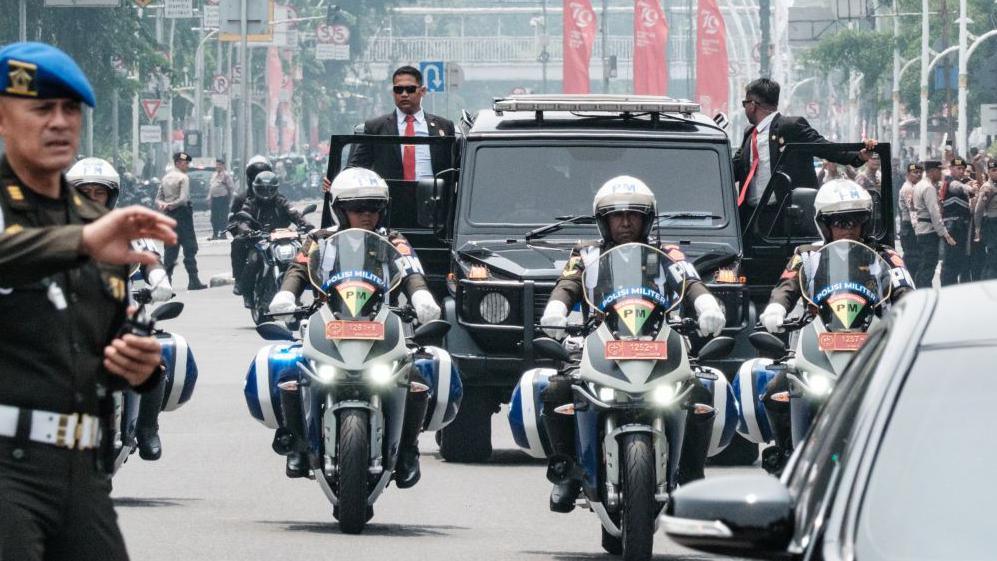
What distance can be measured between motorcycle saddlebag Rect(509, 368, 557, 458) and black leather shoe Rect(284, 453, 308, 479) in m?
1.10

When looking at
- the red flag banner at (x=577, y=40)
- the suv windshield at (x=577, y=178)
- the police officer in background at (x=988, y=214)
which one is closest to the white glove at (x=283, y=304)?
the suv windshield at (x=577, y=178)

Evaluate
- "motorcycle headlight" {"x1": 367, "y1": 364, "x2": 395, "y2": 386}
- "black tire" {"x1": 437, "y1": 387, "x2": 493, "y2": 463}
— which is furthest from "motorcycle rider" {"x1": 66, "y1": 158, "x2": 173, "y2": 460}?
"black tire" {"x1": 437, "y1": 387, "x2": 493, "y2": 463}

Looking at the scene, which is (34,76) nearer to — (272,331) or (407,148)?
(272,331)

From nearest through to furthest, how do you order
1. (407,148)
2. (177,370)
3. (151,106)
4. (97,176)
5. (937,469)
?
(937,469) → (177,370) → (97,176) → (407,148) → (151,106)

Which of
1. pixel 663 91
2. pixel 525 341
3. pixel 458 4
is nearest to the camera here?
pixel 525 341

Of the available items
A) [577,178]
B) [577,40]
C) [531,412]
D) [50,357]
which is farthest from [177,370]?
[577,40]

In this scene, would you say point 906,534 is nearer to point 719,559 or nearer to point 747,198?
point 719,559

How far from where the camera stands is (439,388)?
37.7ft

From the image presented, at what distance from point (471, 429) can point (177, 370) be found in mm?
2645

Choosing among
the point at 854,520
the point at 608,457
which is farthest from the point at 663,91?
the point at 854,520

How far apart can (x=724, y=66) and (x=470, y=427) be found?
215 ft

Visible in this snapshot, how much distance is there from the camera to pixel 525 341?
13.8 meters

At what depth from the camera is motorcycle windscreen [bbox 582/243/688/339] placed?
10.1 meters

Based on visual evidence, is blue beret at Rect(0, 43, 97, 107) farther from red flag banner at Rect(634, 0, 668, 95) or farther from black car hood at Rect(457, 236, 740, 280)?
red flag banner at Rect(634, 0, 668, 95)
